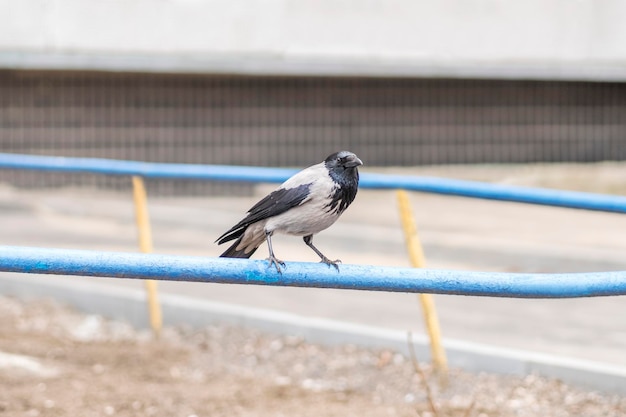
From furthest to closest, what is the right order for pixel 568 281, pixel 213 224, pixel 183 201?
1. pixel 183 201
2. pixel 213 224
3. pixel 568 281

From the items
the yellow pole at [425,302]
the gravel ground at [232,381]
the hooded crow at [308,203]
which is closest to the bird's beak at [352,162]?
the hooded crow at [308,203]

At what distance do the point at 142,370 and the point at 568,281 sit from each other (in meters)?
3.17

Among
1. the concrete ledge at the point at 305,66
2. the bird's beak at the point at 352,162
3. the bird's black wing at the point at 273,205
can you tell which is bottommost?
the bird's black wing at the point at 273,205

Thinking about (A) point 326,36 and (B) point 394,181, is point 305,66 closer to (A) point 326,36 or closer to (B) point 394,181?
(A) point 326,36

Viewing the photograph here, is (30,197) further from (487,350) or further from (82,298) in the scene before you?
(487,350)

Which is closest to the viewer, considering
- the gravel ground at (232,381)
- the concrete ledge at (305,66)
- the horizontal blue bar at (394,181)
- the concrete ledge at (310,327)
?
the horizontal blue bar at (394,181)

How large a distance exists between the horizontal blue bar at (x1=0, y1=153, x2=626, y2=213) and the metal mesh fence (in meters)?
6.95

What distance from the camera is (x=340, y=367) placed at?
5508 mm

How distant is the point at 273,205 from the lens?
3324 mm

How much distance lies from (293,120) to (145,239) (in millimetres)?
7945

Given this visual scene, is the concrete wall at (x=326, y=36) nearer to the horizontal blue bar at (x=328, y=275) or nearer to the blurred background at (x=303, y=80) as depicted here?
the blurred background at (x=303, y=80)

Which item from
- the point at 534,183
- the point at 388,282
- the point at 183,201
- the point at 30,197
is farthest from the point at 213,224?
the point at 388,282

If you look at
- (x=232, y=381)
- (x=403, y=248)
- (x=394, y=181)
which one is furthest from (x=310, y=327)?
(x=403, y=248)

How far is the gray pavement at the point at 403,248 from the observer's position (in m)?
6.32
